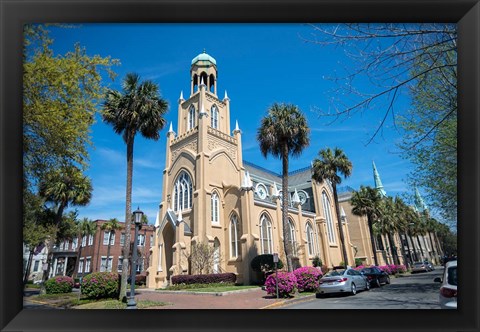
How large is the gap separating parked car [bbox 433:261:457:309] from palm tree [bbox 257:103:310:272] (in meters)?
13.3

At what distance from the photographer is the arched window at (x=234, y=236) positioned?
24.7m

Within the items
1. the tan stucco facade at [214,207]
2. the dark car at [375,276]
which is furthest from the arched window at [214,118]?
the dark car at [375,276]

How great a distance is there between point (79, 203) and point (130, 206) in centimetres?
1247

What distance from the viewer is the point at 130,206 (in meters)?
15.0

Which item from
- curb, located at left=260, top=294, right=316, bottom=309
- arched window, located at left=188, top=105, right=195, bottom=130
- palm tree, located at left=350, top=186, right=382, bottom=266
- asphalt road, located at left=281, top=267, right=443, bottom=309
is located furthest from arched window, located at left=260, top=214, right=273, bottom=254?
asphalt road, located at left=281, top=267, right=443, bottom=309

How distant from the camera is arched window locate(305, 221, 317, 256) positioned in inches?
1301

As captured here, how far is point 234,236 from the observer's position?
2520cm

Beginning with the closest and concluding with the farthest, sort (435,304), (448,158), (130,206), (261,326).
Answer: (261,326)
(435,304)
(448,158)
(130,206)

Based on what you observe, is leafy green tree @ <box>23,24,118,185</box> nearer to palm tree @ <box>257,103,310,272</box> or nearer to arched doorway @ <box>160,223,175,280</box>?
palm tree @ <box>257,103,310,272</box>

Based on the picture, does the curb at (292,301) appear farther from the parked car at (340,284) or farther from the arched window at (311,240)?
the arched window at (311,240)

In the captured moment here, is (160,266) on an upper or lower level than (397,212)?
lower
